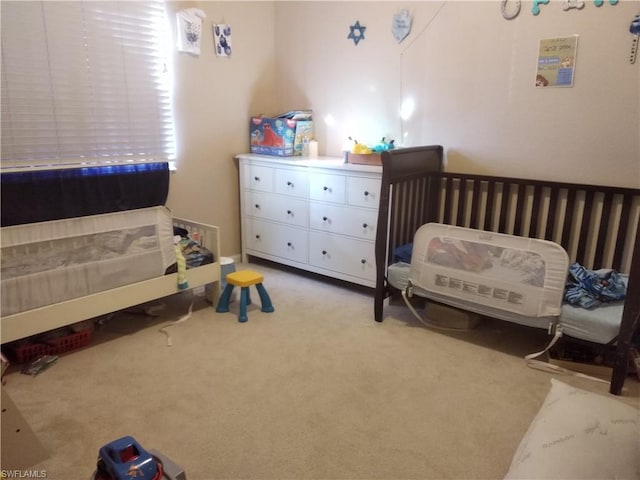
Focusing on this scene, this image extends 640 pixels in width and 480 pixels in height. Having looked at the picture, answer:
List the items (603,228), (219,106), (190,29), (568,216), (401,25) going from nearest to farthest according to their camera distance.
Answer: (603,228)
(568,216)
(401,25)
(190,29)
(219,106)

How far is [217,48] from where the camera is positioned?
11.6 ft

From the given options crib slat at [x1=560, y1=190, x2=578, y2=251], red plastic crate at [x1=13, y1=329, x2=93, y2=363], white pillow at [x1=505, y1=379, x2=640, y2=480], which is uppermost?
crib slat at [x1=560, y1=190, x2=578, y2=251]

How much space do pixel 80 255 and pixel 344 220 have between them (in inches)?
63.1

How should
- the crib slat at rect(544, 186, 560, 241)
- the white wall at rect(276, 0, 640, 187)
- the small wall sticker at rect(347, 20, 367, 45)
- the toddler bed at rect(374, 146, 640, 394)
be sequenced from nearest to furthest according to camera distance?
the toddler bed at rect(374, 146, 640, 394) → the white wall at rect(276, 0, 640, 187) → the crib slat at rect(544, 186, 560, 241) → the small wall sticker at rect(347, 20, 367, 45)

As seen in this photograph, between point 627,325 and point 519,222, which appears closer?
point 627,325

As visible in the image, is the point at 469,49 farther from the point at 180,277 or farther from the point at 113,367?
the point at 113,367

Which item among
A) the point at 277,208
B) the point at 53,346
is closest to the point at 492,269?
the point at 277,208

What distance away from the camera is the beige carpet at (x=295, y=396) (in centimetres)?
178

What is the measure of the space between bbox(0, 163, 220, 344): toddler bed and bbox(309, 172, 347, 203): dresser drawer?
0.78 m

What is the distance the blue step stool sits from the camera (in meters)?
2.90

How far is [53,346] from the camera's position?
246 cm

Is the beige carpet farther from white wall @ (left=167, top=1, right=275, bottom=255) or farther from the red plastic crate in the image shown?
white wall @ (left=167, top=1, right=275, bottom=255)

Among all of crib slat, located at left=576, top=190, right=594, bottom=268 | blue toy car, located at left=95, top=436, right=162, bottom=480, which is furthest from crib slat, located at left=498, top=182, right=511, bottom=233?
blue toy car, located at left=95, top=436, right=162, bottom=480

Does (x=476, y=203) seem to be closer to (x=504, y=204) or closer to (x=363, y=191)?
(x=504, y=204)
